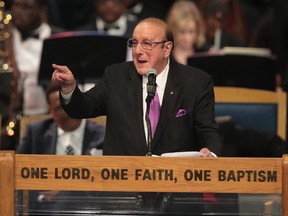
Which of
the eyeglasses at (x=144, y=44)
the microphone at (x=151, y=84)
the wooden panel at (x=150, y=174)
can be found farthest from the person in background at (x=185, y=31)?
the wooden panel at (x=150, y=174)

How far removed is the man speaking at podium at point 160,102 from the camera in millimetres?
5570

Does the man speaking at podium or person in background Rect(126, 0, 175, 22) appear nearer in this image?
the man speaking at podium

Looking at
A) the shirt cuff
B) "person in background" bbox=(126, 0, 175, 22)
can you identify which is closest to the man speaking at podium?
the shirt cuff

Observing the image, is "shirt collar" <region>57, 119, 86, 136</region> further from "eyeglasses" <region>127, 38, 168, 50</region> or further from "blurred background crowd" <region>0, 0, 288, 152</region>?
"eyeglasses" <region>127, 38, 168, 50</region>

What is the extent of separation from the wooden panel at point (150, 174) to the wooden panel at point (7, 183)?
1.5 inches

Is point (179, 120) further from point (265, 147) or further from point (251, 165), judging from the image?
point (265, 147)

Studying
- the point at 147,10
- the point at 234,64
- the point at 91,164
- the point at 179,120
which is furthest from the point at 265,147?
the point at 147,10

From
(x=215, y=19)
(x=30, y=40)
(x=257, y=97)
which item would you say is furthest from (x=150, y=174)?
(x=215, y=19)

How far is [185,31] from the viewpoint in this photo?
29.6 feet

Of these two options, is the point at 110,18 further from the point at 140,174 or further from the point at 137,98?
the point at 140,174

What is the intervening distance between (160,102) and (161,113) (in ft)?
0.24

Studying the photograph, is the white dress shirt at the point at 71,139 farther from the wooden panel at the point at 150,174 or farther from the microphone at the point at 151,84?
the wooden panel at the point at 150,174

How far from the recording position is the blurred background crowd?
8.89 m

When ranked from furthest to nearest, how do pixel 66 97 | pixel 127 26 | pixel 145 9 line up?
pixel 145 9, pixel 127 26, pixel 66 97
